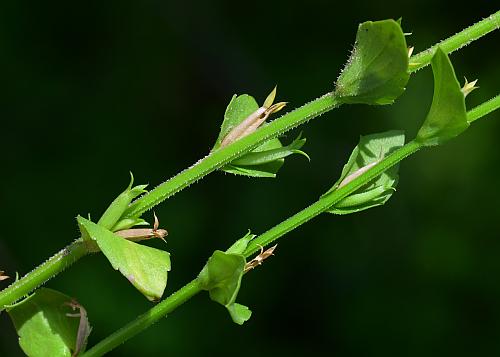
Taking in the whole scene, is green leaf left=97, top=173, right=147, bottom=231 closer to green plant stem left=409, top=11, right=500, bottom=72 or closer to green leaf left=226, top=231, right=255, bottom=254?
green leaf left=226, top=231, right=255, bottom=254

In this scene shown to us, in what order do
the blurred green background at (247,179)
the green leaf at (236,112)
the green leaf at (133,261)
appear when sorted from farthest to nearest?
1. the blurred green background at (247,179)
2. the green leaf at (236,112)
3. the green leaf at (133,261)

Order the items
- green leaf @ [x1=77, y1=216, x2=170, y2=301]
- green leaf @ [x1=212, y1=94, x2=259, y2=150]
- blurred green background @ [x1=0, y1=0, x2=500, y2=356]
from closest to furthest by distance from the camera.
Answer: green leaf @ [x1=77, y1=216, x2=170, y2=301] → green leaf @ [x1=212, y1=94, x2=259, y2=150] → blurred green background @ [x1=0, y1=0, x2=500, y2=356]

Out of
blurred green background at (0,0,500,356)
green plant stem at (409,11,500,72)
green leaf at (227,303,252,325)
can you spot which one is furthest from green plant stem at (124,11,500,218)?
blurred green background at (0,0,500,356)

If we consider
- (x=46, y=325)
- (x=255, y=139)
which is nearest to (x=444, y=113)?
(x=255, y=139)

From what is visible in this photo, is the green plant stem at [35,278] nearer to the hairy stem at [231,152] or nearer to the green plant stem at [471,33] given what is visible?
the hairy stem at [231,152]

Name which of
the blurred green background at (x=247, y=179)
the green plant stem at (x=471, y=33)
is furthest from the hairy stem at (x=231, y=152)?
the blurred green background at (x=247, y=179)

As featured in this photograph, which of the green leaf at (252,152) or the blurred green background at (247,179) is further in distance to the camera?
the blurred green background at (247,179)
